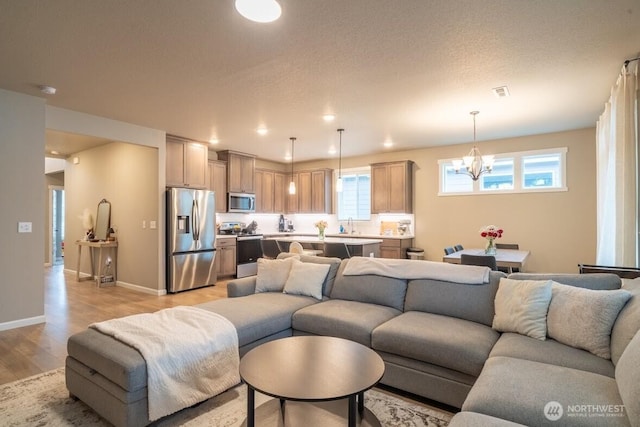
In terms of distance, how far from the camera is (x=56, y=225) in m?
9.16

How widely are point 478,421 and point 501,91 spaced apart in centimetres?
353

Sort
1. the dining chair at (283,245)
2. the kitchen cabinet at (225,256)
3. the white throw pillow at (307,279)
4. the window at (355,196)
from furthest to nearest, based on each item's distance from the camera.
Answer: the window at (355,196), the kitchen cabinet at (225,256), the dining chair at (283,245), the white throw pillow at (307,279)

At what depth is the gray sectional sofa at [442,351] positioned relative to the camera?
58.4 inches

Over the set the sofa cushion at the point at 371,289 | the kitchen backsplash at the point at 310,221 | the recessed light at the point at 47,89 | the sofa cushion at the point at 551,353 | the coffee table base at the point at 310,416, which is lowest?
the coffee table base at the point at 310,416

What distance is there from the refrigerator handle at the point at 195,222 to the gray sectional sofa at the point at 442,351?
2694mm

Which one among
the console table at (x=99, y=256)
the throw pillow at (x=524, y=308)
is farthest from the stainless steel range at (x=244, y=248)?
the throw pillow at (x=524, y=308)

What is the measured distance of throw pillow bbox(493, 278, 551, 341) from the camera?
2260 millimetres

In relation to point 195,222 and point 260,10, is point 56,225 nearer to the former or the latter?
point 195,222

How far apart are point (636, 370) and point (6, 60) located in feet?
15.8

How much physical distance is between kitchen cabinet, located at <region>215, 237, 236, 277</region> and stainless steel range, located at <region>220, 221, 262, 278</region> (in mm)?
84

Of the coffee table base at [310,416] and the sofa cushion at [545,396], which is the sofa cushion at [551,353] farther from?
the coffee table base at [310,416]

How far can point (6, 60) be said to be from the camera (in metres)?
3.03

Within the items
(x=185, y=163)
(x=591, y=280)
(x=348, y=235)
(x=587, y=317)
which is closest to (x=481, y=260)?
(x=591, y=280)

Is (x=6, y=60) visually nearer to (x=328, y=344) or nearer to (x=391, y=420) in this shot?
(x=328, y=344)
